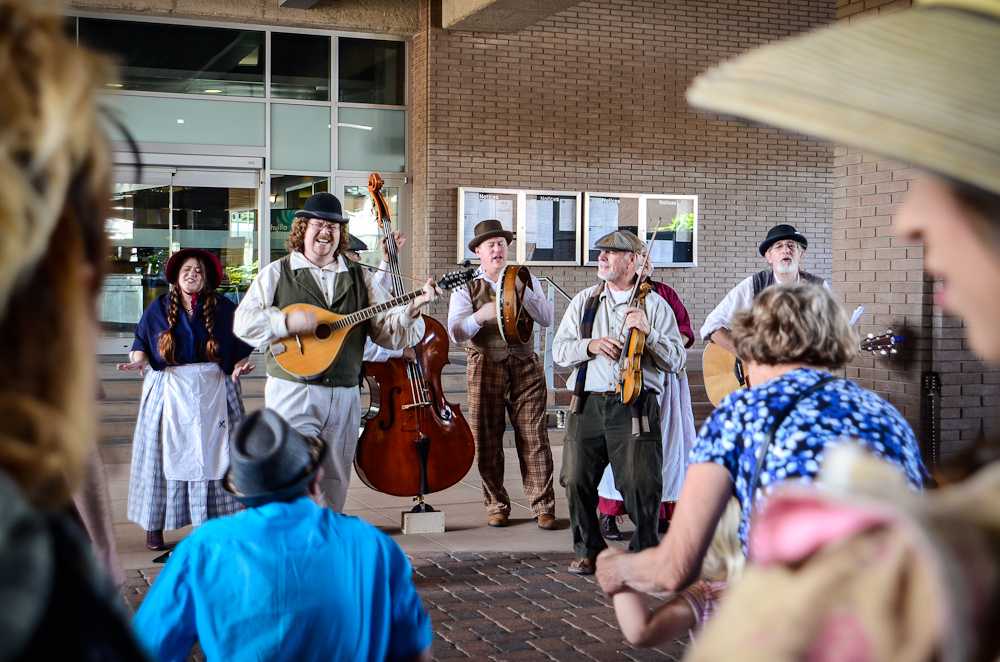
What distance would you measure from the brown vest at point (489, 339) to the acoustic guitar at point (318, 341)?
1280 millimetres

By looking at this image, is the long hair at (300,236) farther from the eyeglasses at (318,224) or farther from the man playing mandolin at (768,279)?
the man playing mandolin at (768,279)

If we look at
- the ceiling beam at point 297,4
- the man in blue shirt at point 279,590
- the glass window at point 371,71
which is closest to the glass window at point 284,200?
the glass window at point 371,71

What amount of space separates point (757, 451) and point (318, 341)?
155 inches

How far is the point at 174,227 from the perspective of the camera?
14.3 metres

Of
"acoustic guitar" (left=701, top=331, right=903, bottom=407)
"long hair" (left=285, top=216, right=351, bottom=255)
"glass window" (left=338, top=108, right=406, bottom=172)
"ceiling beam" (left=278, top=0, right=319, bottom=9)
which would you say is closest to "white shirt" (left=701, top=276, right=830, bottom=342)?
"acoustic guitar" (left=701, top=331, right=903, bottom=407)

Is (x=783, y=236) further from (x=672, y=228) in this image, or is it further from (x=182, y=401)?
(x=672, y=228)

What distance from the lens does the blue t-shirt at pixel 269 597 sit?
8.53 feet

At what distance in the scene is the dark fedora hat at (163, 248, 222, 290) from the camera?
6551mm

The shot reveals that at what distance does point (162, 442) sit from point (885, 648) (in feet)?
20.9

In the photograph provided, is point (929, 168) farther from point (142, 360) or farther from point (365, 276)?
point (142, 360)

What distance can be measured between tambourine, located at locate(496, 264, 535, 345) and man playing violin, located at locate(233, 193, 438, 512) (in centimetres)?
82

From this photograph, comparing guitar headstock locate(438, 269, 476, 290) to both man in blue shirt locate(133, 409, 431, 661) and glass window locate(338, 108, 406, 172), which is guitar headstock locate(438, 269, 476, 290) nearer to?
man in blue shirt locate(133, 409, 431, 661)

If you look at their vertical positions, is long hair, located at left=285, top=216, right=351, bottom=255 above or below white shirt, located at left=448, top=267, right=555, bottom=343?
above

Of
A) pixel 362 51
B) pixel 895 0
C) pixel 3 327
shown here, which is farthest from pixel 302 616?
pixel 362 51
